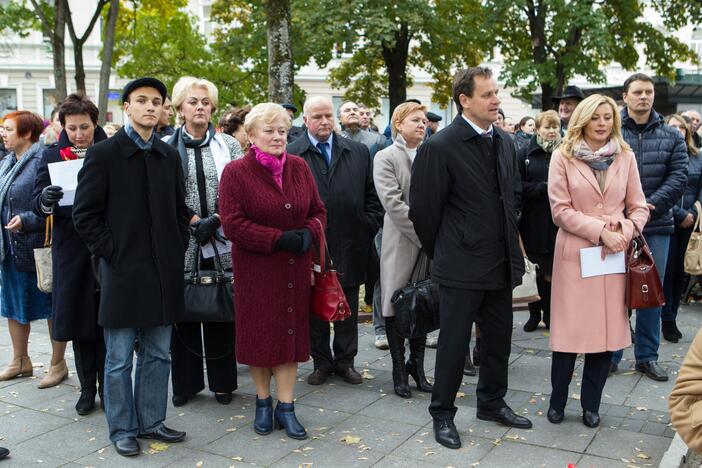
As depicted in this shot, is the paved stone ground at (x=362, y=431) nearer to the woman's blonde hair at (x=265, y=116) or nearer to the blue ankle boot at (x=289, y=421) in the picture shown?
the blue ankle boot at (x=289, y=421)

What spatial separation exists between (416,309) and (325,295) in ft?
2.48

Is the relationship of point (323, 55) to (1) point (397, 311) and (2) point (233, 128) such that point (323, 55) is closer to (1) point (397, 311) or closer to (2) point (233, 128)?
(2) point (233, 128)

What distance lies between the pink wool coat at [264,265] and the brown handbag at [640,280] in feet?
6.75

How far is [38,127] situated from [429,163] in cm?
352

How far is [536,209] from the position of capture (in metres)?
7.34

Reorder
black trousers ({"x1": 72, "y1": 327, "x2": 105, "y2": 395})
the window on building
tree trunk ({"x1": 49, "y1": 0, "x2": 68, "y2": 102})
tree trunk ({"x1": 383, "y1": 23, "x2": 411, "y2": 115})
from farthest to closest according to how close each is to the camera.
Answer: the window on building → tree trunk ({"x1": 383, "y1": 23, "x2": 411, "y2": 115}) → tree trunk ({"x1": 49, "y1": 0, "x2": 68, "y2": 102}) → black trousers ({"x1": 72, "y1": 327, "x2": 105, "y2": 395})

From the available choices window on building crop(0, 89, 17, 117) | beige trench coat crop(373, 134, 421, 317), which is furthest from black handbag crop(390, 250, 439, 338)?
window on building crop(0, 89, 17, 117)

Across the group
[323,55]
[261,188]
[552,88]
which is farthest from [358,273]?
[552,88]

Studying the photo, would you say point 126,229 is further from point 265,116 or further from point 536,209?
point 536,209

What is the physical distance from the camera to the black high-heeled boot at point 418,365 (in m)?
6.26

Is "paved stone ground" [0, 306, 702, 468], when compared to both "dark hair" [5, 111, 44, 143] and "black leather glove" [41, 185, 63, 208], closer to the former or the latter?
"black leather glove" [41, 185, 63, 208]

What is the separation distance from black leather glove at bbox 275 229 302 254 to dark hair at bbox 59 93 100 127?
73.3 inches

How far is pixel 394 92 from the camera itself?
23.2 metres

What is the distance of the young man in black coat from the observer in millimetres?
4887
